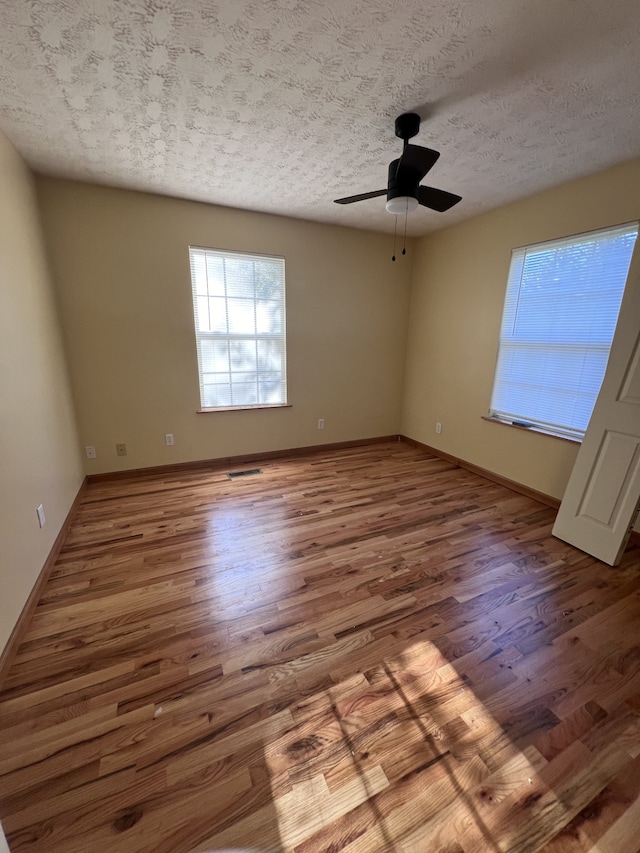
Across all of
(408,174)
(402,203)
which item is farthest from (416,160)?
(402,203)

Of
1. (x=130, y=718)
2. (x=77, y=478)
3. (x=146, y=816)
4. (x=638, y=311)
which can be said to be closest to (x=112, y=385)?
(x=77, y=478)

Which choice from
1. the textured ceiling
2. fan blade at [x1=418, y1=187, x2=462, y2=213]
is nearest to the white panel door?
the textured ceiling

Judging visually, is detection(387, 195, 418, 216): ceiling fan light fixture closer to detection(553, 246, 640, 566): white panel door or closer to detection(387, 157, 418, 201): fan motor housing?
detection(387, 157, 418, 201): fan motor housing

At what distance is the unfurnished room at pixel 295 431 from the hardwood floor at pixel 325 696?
1cm

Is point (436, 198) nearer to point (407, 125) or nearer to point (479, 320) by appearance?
point (407, 125)

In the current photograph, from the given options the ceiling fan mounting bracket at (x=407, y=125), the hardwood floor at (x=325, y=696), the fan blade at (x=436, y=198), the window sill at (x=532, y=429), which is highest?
the ceiling fan mounting bracket at (x=407, y=125)

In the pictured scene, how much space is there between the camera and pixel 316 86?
5.24ft

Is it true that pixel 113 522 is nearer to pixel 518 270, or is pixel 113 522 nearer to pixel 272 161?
pixel 272 161

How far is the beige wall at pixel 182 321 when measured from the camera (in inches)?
111

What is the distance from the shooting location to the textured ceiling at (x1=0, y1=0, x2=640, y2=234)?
125 cm

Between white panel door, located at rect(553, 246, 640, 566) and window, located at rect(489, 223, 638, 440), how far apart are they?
200 mm

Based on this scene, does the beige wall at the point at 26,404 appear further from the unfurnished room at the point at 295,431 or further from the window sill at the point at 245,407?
the window sill at the point at 245,407

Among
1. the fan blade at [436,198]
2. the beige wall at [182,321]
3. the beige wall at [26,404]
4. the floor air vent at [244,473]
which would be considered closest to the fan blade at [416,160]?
the fan blade at [436,198]

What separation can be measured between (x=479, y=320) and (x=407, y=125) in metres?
2.01
